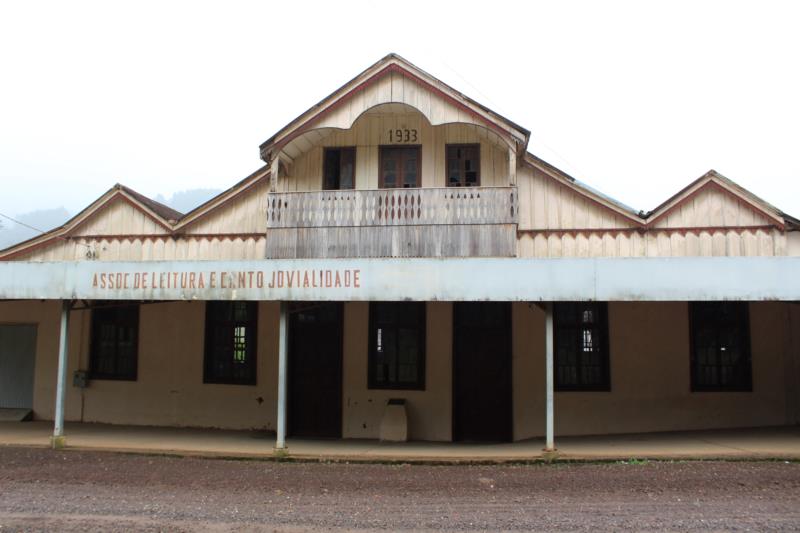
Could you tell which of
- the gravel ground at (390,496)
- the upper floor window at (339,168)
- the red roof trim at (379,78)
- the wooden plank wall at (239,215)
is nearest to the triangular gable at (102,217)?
the wooden plank wall at (239,215)

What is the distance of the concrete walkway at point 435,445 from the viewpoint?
30.0 feet

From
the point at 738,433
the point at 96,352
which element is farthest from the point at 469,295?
the point at 96,352

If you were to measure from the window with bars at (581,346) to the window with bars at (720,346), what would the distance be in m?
1.69

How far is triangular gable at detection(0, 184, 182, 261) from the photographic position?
12984mm

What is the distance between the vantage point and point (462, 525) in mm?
6281

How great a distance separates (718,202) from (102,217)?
1250cm

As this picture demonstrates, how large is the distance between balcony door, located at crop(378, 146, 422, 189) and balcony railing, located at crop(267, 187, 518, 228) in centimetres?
107

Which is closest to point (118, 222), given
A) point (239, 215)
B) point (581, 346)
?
point (239, 215)

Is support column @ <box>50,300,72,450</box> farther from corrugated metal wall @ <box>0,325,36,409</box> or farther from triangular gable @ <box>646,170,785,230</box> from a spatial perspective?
triangular gable @ <box>646,170,785,230</box>

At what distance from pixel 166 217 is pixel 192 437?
488 centimetres

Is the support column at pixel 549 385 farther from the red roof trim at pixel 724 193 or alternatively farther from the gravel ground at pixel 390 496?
the red roof trim at pixel 724 193

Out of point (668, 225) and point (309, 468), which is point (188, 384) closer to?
point (309, 468)

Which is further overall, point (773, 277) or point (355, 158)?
point (355, 158)

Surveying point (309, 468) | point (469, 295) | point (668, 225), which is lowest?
point (309, 468)
